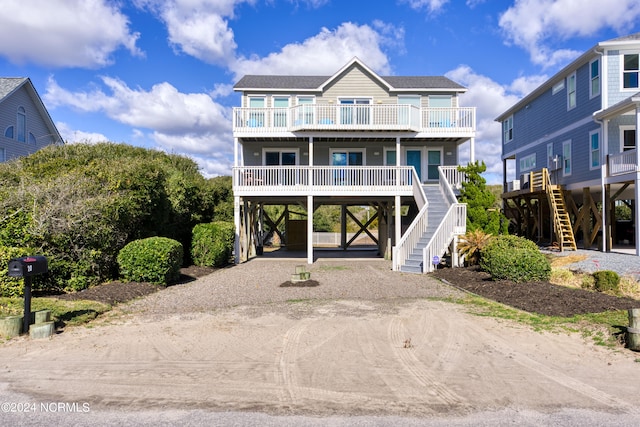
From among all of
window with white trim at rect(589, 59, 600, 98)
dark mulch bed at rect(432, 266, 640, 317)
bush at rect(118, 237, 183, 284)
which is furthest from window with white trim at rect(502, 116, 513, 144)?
bush at rect(118, 237, 183, 284)

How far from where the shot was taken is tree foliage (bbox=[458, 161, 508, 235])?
1597 centimetres

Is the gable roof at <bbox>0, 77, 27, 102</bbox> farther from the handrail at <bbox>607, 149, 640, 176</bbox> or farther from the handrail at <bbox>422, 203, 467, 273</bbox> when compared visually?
the handrail at <bbox>607, 149, 640, 176</bbox>

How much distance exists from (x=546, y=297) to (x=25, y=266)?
9.95 meters

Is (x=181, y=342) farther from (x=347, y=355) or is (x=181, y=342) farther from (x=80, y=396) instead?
(x=347, y=355)

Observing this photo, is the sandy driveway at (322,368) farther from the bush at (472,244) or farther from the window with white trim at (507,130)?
the window with white trim at (507,130)

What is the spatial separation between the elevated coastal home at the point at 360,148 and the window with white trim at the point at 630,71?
6.48m

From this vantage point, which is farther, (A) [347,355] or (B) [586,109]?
(B) [586,109]

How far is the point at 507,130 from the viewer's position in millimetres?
31234

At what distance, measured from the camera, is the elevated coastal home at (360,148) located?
17.4m

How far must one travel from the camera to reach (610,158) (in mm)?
17875

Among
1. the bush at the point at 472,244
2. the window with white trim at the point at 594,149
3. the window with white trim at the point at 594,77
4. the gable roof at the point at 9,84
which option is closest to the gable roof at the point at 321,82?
the window with white trim at the point at 594,77

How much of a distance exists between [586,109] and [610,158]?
3.41m

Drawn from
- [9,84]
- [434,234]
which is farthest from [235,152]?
[9,84]

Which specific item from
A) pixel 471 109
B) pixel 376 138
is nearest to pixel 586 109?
pixel 471 109
